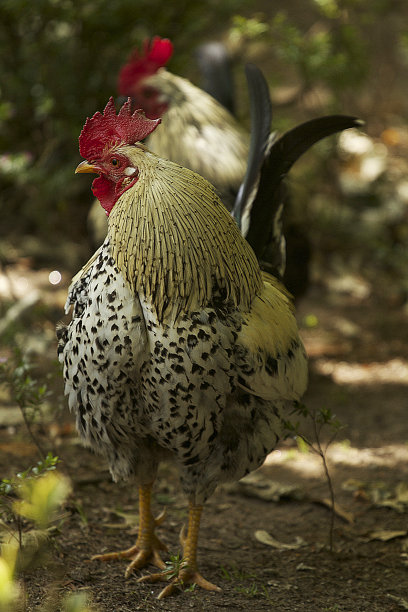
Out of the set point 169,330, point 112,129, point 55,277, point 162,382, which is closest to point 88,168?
point 112,129

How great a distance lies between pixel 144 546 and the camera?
3.17 meters

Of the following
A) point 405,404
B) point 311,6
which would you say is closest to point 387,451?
point 405,404

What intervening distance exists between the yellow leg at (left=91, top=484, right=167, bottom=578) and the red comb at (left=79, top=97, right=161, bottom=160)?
150cm

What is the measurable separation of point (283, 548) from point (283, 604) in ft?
1.99

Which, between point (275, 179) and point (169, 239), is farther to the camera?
point (275, 179)

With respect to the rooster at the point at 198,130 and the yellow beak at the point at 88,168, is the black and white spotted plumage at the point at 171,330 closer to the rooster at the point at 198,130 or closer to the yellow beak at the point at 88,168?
the yellow beak at the point at 88,168

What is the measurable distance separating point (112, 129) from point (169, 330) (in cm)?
82

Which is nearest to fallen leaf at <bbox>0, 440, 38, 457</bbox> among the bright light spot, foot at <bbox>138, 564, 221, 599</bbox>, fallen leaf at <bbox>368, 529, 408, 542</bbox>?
the bright light spot

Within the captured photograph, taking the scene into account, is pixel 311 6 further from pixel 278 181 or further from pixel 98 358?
pixel 98 358

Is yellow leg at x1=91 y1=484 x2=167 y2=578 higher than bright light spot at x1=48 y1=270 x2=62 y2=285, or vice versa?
bright light spot at x1=48 y1=270 x2=62 y2=285

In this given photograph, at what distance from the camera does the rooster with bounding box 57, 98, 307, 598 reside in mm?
2492

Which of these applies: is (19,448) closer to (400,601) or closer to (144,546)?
(144,546)

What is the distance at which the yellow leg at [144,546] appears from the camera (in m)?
3.13

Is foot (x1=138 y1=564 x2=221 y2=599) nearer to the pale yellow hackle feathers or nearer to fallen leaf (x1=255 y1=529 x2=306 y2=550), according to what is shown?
fallen leaf (x1=255 y1=529 x2=306 y2=550)
